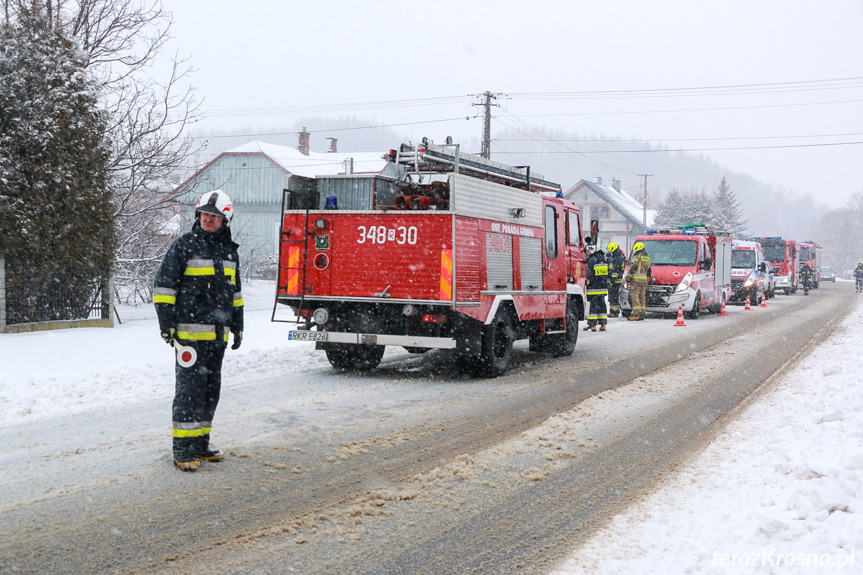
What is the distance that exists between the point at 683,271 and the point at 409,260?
1469 centimetres

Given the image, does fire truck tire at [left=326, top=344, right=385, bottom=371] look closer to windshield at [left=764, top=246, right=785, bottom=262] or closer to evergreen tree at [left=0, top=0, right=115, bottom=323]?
evergreen tree at [left=0, top=0, right=115, bottom=323]

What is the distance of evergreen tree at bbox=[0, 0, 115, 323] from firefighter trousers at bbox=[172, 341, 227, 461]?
8786 millimetres

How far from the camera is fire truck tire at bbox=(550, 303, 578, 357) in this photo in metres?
12.9

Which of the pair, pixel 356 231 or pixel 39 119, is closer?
pixel 356 231

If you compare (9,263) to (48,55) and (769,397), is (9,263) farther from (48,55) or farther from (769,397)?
(769,397)

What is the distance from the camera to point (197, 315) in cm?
575

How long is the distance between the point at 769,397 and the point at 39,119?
1234 centimetres

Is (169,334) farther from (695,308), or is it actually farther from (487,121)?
(487,121)

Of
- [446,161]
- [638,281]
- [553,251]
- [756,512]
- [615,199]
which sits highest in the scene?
[615,199]

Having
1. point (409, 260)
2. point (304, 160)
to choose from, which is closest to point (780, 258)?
point (304, 160)

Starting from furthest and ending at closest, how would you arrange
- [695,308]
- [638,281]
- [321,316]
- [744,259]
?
1. [744,259]
2. [695,308]
3. [638,281]
4. [321,316]

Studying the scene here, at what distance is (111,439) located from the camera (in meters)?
6.55

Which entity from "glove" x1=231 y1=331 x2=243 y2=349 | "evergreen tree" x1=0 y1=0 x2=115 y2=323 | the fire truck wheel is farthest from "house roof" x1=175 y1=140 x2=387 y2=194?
"glove" x1=231 y1=331 x2=243 y2=349

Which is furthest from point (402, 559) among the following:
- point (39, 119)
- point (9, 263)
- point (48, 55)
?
point (48, 55)
